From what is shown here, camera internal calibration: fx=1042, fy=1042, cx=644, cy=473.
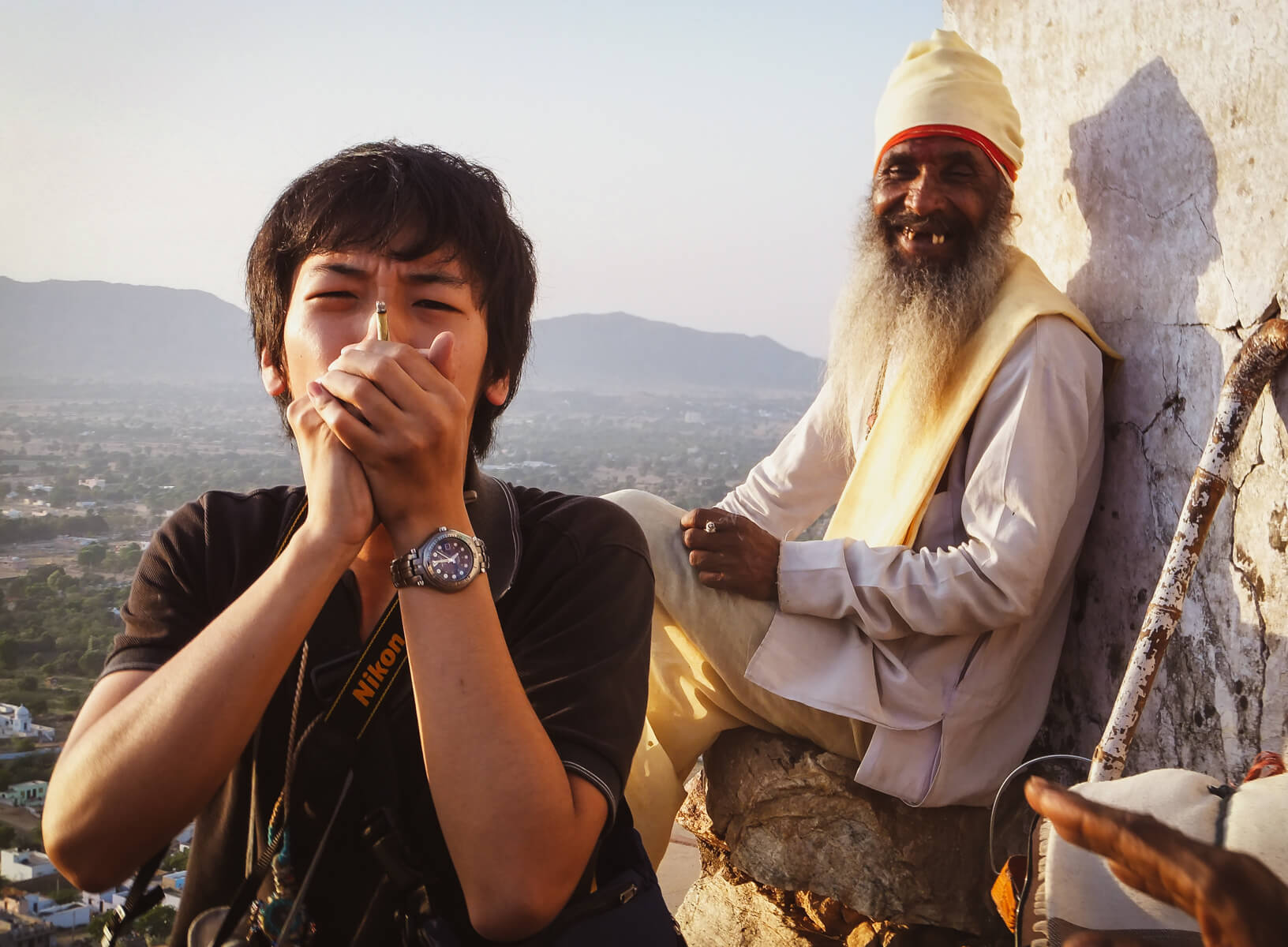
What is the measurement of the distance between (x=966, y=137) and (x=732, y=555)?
1631mm

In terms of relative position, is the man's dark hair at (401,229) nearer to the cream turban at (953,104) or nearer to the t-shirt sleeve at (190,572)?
the t-shirt sleeve at (190,572)

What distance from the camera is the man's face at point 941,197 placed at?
339 cm

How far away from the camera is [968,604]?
2.71 m

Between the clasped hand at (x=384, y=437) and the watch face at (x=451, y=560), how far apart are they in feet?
0.13

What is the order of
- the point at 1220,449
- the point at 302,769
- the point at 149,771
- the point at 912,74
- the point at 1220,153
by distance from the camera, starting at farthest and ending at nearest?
1. the point at 912,74
2. the point at 1220,153
3. the point at 1220,449
4. the point at 302,769
5. the point at 149,771

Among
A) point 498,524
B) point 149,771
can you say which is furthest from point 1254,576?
point 149,771

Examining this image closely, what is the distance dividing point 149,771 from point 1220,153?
268 cm

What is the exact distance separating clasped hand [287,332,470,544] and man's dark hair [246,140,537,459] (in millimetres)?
330

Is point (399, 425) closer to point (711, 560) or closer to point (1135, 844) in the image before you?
point (1135, 844)

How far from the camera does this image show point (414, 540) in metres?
1.43

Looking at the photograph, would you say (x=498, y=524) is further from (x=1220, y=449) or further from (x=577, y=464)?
(x=577, y=464)

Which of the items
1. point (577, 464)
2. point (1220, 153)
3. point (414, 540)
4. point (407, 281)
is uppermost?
point (1220, 153)

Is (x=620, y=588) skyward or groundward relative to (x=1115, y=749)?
skyward

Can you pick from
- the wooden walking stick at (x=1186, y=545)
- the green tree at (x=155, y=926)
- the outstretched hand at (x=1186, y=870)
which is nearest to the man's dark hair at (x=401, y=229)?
the green tree at (x=155, y=926)
